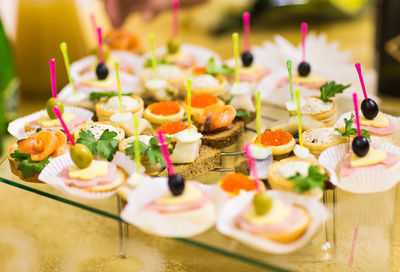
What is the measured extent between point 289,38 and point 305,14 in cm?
23

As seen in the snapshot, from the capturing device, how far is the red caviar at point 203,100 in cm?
198

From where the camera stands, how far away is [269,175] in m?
1.56

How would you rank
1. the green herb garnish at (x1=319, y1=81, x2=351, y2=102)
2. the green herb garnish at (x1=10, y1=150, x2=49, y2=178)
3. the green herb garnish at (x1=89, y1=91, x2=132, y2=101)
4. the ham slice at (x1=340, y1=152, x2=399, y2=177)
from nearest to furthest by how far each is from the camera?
the ham slice at (x1=340, y1=152, x2=399, y2=177)
the green herb garnish at (x1=10, y1=150, x2=49, y2=178)
the green herb garnish at (x1=319, y1=81, x2=351, y2=102)
the green herb garnish at (x1=89, y1=91, x2=132, y2=101)

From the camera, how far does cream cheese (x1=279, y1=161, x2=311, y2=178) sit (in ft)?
4.99

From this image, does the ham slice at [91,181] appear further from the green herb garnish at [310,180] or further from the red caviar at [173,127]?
the green herb garnish at [310,180]

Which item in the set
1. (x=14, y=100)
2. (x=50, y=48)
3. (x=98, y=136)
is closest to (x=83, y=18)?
(x=50, y=48)

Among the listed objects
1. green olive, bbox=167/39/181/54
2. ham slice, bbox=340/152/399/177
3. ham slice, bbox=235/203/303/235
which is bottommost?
ham slice, bbox=235/203/303/235

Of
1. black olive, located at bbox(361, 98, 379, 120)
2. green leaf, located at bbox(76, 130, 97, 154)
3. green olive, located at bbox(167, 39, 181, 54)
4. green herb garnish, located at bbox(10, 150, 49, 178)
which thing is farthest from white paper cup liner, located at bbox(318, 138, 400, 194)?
green olive, located at bbox(167, 39, 181, 54)

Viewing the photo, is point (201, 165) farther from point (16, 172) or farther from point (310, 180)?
point (16, 172)

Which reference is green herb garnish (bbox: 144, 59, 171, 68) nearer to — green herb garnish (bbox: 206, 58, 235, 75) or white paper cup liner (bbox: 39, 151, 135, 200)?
green herb garnish (bbox: 206, 58, 235, 75)

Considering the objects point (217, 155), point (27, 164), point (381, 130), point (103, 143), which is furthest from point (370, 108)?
point (27, 164)

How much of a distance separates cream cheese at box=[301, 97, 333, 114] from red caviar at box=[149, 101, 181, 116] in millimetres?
423

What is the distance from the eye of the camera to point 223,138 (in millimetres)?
1852

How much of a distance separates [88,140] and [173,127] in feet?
0.87
